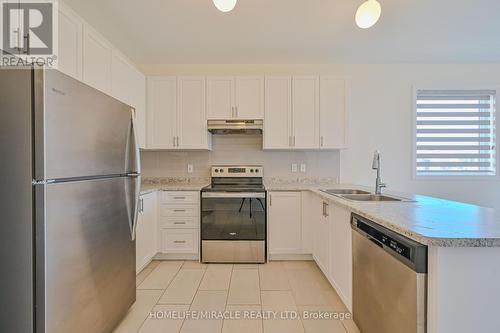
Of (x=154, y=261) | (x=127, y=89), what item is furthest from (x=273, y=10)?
(x=154, y=261)

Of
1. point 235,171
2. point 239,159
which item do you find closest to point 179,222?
point 235,171

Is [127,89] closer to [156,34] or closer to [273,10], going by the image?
[156,34]

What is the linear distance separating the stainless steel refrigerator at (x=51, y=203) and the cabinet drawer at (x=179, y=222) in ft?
4.87

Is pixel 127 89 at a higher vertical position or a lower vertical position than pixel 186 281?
higher

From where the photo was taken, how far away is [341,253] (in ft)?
6.63

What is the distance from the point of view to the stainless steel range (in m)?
2.97

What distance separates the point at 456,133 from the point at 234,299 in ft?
12.1

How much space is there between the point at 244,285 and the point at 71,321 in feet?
4.88

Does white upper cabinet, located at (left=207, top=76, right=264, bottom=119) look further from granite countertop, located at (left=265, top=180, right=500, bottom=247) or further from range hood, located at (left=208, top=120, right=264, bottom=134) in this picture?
granite countertop, located at (left=265, top=180, right=500, bottom=247)

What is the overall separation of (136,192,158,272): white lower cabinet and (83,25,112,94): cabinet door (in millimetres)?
1140

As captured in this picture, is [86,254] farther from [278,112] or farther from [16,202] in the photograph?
[278,112]

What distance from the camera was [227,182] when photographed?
349 cm

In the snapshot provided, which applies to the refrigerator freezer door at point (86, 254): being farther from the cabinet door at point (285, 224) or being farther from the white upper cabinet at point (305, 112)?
the white upper cabinet at point (305, 112)

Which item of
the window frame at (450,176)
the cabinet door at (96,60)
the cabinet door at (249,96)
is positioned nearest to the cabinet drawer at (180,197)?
the cabinet door at (249,96)
